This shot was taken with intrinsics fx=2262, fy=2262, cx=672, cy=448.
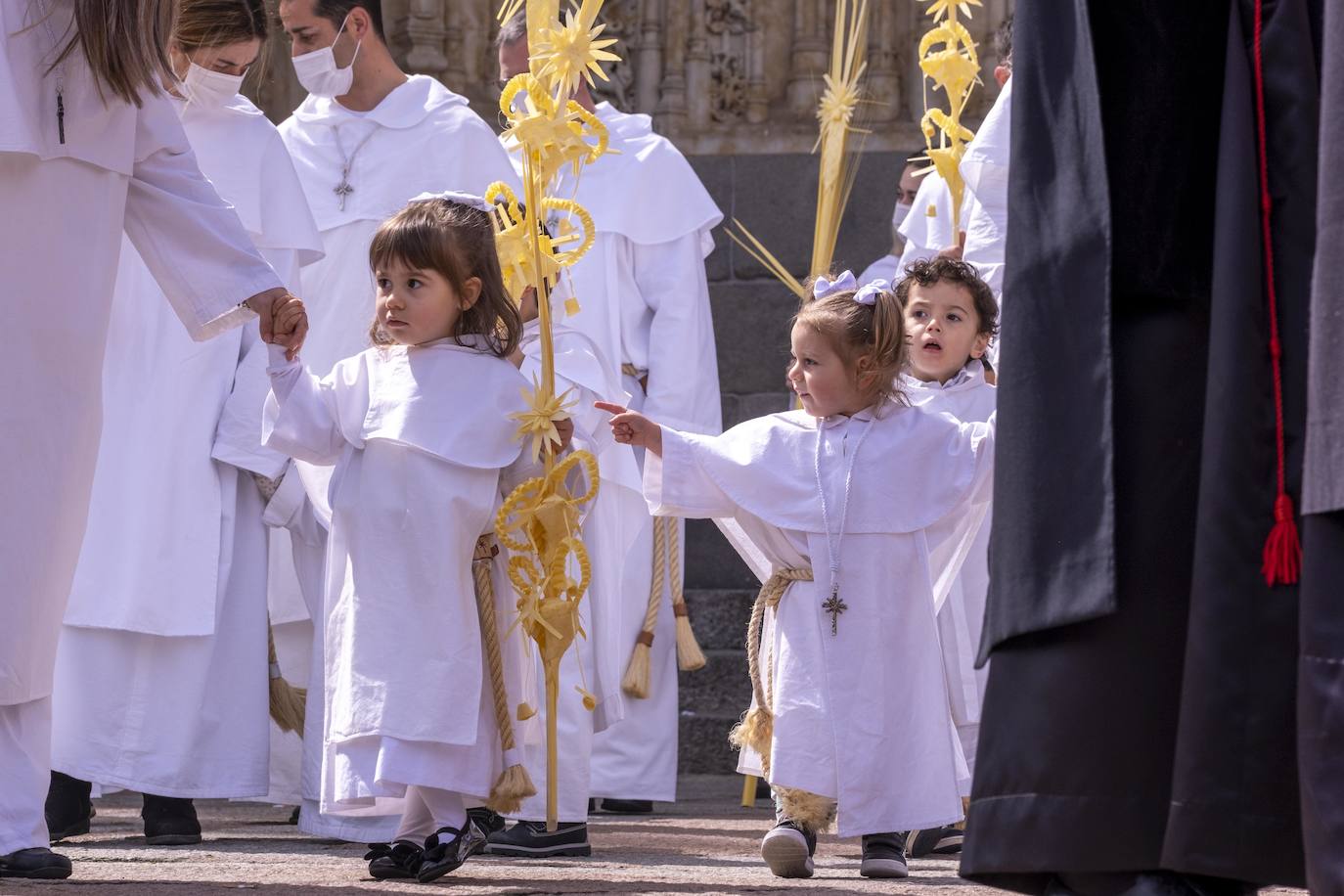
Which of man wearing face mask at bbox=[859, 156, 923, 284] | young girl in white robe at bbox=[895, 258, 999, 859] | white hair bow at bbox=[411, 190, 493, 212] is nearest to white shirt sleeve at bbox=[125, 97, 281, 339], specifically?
white hair bow at bbox=[411, 190, 493, 212]

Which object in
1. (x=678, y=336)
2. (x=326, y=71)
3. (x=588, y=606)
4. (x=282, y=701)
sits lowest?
(x=282, y=701)

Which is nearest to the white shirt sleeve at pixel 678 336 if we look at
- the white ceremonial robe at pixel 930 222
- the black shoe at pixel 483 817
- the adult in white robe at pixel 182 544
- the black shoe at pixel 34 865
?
the white ceremonial robe at pixel 930 222

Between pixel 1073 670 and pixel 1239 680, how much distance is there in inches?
8.7

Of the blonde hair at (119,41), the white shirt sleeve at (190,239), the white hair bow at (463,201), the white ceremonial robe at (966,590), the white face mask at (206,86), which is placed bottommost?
the white ceremonial robe at (966,590)

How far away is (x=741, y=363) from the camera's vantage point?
9.69 meters

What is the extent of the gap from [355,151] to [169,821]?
2016mm

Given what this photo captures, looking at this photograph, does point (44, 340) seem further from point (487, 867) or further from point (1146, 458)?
point (1146, 458)

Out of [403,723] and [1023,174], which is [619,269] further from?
[1023,174]

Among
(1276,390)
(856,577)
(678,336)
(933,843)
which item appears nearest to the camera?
(1276,390)

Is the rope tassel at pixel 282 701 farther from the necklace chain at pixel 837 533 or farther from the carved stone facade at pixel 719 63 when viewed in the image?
the carved stone facade at pixel 719 63

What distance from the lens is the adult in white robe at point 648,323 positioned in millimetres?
7086

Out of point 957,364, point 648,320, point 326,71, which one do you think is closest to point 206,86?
point 326,71

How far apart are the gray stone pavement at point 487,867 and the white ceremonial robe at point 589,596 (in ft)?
0.70

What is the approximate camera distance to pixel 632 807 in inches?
287
